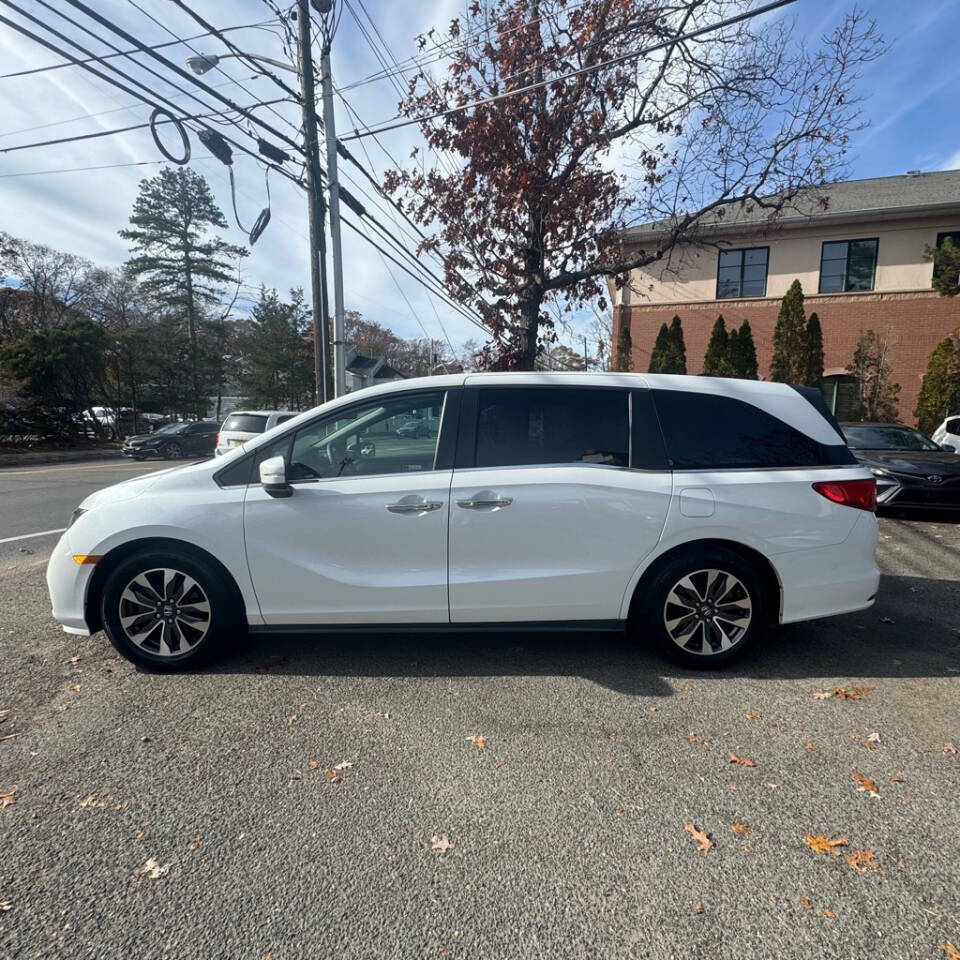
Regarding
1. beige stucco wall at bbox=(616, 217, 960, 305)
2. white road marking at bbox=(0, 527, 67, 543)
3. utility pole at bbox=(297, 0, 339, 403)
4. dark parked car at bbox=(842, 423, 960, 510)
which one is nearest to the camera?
white road marking at bbox=(0, 527, 67, 543)

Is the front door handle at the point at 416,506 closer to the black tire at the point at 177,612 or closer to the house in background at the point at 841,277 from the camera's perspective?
the black tire at the point at 177,612

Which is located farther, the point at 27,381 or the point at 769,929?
the point at 27,381

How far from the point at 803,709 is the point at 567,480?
1.75 m

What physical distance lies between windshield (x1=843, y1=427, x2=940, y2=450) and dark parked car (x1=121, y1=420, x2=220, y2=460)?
20.1 meters

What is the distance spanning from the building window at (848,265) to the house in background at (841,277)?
0.03 m

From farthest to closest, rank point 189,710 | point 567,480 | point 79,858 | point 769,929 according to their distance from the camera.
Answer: point 567,480 < point 189,710 < point 79,858 < point 769,929

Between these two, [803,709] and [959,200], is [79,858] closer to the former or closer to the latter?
[803,709]

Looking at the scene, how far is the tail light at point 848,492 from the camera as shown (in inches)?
130

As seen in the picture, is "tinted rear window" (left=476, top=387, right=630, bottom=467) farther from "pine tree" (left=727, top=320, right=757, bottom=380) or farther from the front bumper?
"pine tree" (left=727, top=320, right=757, bottom=380)

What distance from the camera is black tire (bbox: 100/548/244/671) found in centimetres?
326

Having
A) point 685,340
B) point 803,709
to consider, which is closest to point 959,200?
point 685,340

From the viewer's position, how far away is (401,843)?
2.09 metres

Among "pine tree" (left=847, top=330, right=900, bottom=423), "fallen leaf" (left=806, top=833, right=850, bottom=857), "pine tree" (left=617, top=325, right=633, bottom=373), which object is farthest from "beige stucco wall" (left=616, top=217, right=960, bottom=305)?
"fallen leaf" (left=806, top=833, right=850, bottom=857)

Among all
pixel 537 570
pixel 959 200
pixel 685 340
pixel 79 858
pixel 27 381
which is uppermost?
pixel 959 200
